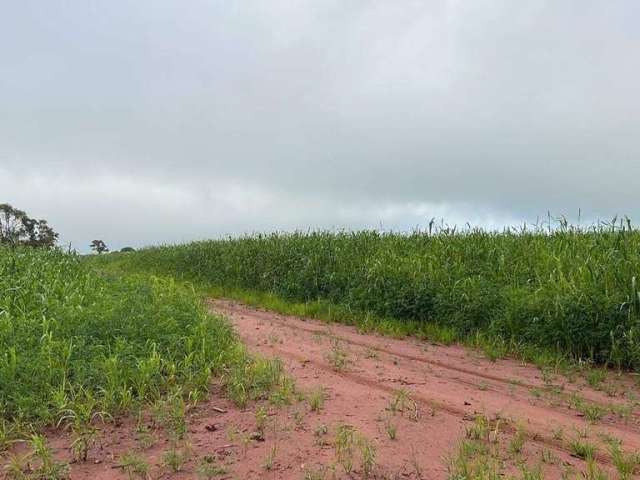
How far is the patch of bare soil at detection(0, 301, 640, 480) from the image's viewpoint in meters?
3.07

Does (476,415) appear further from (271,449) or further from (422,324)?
(422,324)

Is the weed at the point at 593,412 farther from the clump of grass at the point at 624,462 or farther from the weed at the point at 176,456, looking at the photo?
the weed at the point at 176,456

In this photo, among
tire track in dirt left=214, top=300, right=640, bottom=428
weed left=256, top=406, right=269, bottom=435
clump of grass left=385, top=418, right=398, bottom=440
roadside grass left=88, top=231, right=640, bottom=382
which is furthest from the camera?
roadside grass left=88, top=231, right=640, bottom=382

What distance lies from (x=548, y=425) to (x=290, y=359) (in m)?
2.56

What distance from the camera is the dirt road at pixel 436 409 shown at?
3.15 meters

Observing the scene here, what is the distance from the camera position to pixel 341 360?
5387 millimetres

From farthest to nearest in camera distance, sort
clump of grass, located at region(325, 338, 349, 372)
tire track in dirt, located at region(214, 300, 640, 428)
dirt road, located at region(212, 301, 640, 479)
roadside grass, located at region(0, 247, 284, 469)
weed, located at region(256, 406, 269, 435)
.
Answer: clump of grass, located at region(325, 338, 349, 372) < tire track in dirt, located at region(214, 300, 640, 428) < roadside grass, located at region(0, 247, 284, 469) < weed, located at region(256, 406, 269, 435) < dirt road, located at region(212, 301, 640, 479)

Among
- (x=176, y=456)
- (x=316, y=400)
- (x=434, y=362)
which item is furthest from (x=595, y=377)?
(x=176, y=456)

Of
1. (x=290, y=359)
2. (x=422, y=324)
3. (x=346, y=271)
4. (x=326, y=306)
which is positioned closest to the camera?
(x=290, y=359)

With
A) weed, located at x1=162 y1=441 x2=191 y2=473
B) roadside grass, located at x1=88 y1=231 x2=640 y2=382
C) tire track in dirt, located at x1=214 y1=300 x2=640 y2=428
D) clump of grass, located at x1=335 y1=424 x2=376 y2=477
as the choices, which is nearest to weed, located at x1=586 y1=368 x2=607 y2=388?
roadside grass, located at x1=88 y1=231 x2=640 y2=382

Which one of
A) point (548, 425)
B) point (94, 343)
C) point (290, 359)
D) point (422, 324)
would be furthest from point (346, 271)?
point (548, 425)

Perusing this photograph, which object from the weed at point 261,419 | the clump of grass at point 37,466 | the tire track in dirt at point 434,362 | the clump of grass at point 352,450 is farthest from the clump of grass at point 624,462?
the clump of grass at point 37,466

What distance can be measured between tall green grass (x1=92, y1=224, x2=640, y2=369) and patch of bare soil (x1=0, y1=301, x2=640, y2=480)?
729mm

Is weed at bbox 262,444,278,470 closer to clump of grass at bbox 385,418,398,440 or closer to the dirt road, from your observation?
the dirt road
